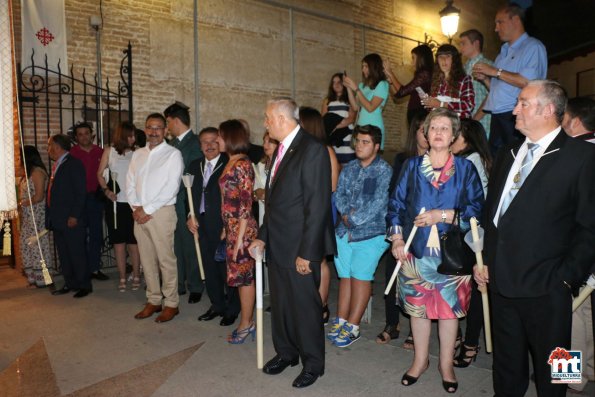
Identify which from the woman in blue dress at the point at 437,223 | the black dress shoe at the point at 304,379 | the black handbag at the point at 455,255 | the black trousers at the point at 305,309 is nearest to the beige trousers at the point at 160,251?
the black trousers at the point at 305,309

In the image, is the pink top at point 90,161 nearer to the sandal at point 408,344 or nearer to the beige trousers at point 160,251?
the beige trousers at point 160,251

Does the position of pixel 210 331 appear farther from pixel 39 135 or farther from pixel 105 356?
pixel 39 135

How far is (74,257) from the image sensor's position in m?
6.24

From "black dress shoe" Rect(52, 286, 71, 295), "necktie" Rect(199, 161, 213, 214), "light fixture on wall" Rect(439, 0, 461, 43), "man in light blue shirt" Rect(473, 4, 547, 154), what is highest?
"light fixture on wall" Rect(439, 0, 461, 43)

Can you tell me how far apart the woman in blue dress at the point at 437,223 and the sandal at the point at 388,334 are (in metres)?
0.97

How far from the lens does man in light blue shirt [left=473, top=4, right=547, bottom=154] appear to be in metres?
4.87

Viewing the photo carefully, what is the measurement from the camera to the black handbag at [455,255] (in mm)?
3279

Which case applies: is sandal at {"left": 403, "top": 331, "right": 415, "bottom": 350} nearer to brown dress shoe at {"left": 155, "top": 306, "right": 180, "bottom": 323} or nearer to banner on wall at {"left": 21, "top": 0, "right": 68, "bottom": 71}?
brown dress shoe at {"left": 155, "top": 306, "right": 180, "bottom": 323}

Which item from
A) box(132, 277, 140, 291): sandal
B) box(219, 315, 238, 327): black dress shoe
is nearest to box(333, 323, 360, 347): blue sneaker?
box(219, 315, 238, 327): black dress shoe

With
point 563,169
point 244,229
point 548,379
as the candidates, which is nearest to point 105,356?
point 244,229

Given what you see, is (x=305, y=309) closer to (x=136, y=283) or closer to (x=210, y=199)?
(x=210, y=199)

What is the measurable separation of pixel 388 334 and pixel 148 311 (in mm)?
2493

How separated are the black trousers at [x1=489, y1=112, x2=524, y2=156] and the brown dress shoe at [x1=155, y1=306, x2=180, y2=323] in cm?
364

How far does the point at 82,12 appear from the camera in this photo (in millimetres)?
8172
